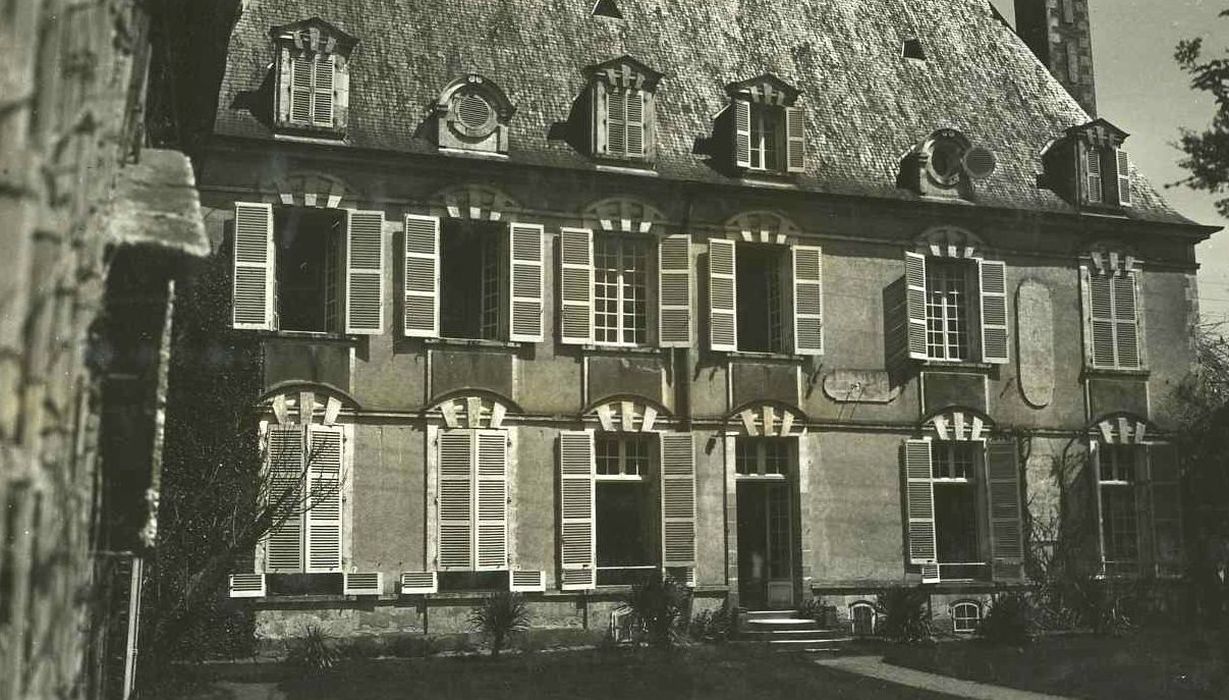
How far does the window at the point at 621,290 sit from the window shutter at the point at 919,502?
13.7ft

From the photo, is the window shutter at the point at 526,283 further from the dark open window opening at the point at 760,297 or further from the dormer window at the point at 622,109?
the dark open window opening at the point at 760,297

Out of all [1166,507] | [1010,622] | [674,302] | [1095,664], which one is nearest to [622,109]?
[674,302]

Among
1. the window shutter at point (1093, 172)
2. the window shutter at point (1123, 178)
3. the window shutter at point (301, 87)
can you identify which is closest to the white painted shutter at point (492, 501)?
the window shutter at point (301, 87)

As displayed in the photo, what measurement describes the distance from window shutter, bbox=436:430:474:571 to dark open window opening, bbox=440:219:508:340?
5.13 ft

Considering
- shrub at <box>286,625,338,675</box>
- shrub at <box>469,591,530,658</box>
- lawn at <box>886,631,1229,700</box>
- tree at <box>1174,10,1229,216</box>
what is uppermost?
tree at <box>1174,10,1229,216</box>

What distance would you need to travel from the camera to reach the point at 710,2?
2039 cm

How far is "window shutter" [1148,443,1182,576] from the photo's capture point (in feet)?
63.4

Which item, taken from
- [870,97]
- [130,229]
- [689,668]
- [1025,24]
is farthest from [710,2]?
[130,229]

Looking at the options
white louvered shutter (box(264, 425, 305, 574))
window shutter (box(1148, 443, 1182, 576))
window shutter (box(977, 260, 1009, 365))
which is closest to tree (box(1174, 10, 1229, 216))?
window shutter (box(977, 260, 1009, 365))

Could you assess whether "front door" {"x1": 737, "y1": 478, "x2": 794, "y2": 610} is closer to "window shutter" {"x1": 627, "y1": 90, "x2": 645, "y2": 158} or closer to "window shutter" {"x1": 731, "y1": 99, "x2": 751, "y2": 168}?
"window shutter" {"x1": 731, "y1": 99, "x2": 751, "y2": 168}

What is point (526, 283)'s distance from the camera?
16859 mm

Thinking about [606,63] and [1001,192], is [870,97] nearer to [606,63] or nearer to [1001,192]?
[1001,192]

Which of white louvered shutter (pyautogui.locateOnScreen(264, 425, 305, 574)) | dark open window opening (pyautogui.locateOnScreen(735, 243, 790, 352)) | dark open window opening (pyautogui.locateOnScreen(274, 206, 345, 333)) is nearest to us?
white louvered shutter (pyautogui.locateOnScreen(264, 425, 305, 574))

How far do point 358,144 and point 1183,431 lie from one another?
12902 mm
